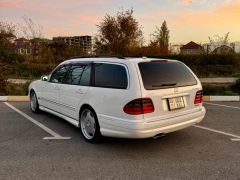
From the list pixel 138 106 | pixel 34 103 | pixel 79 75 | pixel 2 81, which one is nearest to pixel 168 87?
pixel 138 106

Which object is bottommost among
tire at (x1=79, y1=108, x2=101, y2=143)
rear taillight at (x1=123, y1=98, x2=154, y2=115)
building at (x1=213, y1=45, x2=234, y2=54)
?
tire at (x1=79, y1=108, x2=101, y2=143)

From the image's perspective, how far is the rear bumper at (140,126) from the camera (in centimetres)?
420

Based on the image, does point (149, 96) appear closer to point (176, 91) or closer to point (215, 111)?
point (176, 91)

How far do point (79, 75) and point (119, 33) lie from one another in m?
17.3

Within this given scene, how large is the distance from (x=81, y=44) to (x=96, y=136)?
21494mm

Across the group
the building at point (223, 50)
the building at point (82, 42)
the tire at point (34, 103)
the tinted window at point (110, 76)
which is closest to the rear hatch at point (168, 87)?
the tinted window at point (110, 76)

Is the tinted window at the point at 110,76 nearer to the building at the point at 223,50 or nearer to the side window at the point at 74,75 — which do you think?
the side window at the point at 74,75

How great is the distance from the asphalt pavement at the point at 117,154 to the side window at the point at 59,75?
1054 mm

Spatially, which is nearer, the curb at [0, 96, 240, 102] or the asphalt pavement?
the asphalt pavement

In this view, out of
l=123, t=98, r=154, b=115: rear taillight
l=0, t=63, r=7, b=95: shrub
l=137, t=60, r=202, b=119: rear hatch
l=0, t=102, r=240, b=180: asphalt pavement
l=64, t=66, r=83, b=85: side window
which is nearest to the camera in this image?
l=0, t=102, r=240, b=180: asphalt pavement

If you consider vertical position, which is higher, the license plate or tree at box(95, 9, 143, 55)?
tree at box(95, 9, 143, 55)

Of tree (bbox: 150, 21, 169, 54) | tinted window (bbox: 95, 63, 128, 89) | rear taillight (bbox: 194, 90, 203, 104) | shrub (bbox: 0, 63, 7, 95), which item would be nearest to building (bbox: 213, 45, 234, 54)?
tree (bbox: 150, 21, 169, 54)

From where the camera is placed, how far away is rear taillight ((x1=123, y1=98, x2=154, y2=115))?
13.8 feet

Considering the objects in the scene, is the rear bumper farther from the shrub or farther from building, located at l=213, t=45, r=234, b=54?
building, located at l=213, t=45, r=234, b=54
